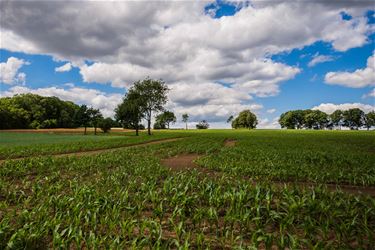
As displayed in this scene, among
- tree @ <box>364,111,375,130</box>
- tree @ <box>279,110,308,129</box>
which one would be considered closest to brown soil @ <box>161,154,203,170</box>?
tree @ <box>279,110,308,129</box>

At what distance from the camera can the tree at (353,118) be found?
525 feet

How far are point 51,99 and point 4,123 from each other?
103ft

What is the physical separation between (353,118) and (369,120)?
9.53 meters

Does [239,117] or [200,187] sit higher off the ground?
[239,117]

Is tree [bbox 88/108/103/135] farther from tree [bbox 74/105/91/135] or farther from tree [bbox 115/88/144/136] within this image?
tree [bbox 115/88/144/136]

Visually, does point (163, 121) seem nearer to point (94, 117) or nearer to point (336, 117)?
point (94, 117)

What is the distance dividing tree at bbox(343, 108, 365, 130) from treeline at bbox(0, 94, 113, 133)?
155 meters

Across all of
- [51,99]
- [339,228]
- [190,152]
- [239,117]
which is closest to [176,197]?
[339,228]

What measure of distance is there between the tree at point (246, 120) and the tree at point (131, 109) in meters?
88.1

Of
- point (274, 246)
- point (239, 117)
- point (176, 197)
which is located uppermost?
point (239, 117)

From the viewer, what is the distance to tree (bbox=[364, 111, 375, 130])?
149 m

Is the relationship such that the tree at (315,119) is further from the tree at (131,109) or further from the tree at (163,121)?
A: the tree at (131,109)

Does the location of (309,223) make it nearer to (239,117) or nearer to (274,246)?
(274,246)

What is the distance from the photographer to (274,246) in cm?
509
